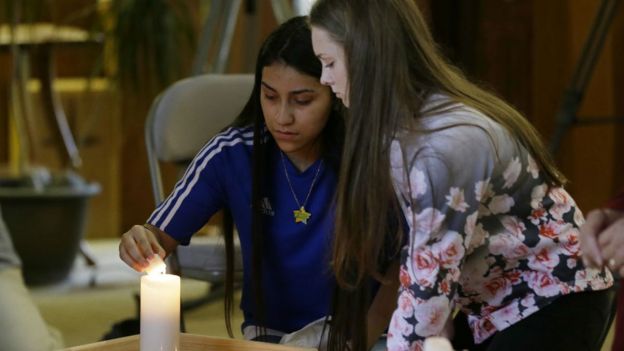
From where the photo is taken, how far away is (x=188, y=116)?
218 cm

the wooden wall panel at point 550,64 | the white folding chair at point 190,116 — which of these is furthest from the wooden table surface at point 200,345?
the wooden wall panel at point 550,64

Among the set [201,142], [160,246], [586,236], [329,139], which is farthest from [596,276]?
[201,142]

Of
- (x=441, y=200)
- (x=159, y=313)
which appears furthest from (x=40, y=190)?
(x=441, y=200)

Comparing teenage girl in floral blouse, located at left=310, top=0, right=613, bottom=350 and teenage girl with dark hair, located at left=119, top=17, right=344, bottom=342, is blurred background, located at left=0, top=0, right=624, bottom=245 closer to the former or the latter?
teenage girl with dark hair, located at left=119, top=17, right=344, bottom=342

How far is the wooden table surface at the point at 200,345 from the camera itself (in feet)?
4.42

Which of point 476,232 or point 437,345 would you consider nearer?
point 437,345

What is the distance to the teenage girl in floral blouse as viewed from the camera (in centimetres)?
129

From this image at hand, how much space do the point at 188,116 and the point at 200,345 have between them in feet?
2.79

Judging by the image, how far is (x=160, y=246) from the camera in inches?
62.2

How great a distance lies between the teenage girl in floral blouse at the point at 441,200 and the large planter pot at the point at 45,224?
2.48m

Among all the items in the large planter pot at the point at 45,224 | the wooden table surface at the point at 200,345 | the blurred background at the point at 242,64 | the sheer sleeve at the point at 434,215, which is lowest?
the large planter pot at the point at 45,224

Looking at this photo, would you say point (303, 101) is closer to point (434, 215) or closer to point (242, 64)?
point (434, 215)

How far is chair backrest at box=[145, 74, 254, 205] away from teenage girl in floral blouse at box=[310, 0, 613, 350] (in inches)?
30.8

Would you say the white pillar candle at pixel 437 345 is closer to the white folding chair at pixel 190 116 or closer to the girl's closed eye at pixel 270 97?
the girl's closed eye at pixel 270 97
